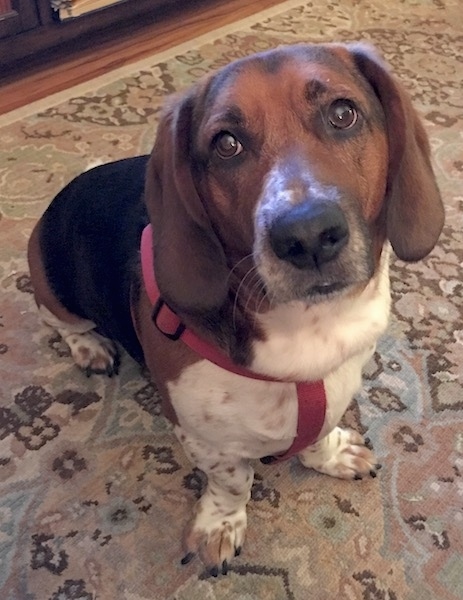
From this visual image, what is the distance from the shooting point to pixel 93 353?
215 centimetres

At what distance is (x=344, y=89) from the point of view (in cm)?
123

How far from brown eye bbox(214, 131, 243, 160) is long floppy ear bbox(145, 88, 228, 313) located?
0.08 metres

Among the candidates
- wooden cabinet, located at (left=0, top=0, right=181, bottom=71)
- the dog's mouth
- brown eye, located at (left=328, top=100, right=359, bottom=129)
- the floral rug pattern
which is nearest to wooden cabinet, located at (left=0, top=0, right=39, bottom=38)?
wooden cabinet, located at (left=0, top=0, right=181, bottom=71)

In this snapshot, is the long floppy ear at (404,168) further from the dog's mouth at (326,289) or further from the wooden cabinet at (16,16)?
the wooden cabinet at (16,16)

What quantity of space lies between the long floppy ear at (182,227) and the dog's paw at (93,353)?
848mm

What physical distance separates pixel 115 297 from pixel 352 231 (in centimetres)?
75

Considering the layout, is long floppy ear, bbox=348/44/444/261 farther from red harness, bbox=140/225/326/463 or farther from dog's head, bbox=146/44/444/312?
red harness, bbox=140/225/326/463

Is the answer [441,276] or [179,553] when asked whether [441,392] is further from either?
[179,553]

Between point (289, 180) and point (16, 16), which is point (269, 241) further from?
point (16, 16)

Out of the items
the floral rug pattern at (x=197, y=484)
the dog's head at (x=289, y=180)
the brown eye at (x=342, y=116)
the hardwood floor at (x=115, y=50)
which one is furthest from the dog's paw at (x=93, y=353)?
the hardwood floor at (x=115, y=50)

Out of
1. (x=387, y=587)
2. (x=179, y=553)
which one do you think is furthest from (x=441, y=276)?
(x=179, y=553)

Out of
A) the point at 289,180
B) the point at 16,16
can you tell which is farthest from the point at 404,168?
the point at 16,16

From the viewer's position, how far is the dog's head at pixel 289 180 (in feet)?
3.75

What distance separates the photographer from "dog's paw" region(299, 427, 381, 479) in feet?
6.10
